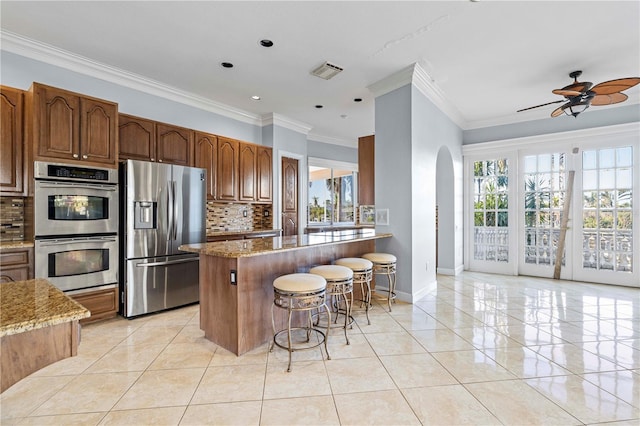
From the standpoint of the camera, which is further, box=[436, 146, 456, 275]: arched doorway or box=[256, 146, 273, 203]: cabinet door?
box=[436, 146, 456, 275]: arched doorway

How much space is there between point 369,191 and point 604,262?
3.95 meters

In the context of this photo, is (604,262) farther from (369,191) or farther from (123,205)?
(123,205)

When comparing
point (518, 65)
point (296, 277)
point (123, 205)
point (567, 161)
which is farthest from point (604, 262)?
point (123, 205)

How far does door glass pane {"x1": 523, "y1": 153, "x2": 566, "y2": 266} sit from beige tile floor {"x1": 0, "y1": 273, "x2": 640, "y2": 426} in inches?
83.3

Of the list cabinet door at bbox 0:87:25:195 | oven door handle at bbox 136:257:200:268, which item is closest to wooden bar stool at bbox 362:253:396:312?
oven door handle at bbox 136:257:200:268

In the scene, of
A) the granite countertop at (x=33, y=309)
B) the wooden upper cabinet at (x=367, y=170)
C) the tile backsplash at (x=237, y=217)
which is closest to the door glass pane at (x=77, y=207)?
the tile backsplash at (x=237, y=217)

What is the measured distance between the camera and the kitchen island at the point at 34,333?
0.89m

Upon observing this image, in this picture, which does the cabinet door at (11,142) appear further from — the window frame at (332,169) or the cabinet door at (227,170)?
the window frame at (332,169)

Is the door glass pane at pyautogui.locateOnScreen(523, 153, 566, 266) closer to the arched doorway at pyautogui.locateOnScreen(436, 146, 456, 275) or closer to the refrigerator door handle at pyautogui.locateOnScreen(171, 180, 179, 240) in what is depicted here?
the arched doorway at pyautogui.locateOnScreen(436, 146, 456, 275)

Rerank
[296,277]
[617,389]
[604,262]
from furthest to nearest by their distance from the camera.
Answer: [604,262] → [296,277] → [617,389]

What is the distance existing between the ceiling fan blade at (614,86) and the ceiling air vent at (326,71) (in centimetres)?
277

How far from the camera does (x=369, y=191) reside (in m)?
4.84

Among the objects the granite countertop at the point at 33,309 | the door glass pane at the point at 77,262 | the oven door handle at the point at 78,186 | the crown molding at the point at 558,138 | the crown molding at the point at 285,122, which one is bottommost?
the door glass pane at the point at 77,262

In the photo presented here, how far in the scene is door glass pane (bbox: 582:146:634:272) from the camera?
15.2ft
